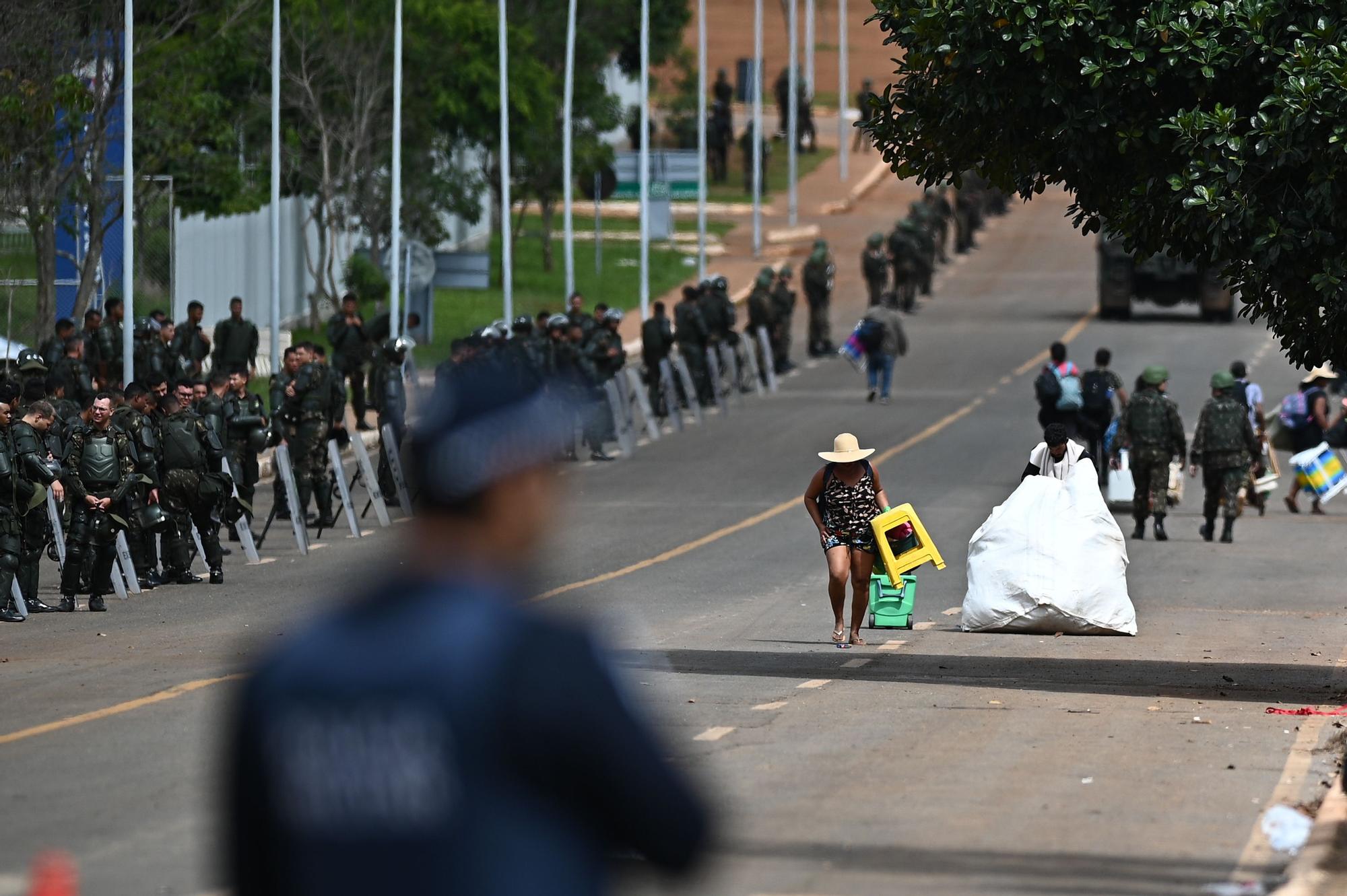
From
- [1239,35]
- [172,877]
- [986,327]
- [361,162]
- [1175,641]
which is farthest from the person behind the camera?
[986,327]

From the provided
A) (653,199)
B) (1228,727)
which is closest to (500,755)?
(1228,727)

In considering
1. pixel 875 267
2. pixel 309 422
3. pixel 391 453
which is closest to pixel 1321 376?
pixel 391 453

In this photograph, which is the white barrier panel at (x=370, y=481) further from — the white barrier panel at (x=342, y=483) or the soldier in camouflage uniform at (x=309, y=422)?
the soldier in camouflage uniform at (x=309, y=422)

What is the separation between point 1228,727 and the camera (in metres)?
12.1

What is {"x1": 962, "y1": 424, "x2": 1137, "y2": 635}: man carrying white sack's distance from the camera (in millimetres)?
16438

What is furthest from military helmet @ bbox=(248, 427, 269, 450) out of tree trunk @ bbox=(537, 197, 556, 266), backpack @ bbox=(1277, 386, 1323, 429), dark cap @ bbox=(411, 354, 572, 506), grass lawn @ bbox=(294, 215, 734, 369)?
tree trunk @ bbox=(537, 197, 556, 266)

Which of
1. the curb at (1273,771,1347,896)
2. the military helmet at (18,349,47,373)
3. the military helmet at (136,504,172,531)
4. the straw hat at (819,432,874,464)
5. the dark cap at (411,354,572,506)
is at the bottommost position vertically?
the curb at (1273,771,1347,896)

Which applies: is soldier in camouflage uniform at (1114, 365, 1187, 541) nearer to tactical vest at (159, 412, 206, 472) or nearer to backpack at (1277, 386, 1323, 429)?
backpack at (1277, 386, 1323, 429)

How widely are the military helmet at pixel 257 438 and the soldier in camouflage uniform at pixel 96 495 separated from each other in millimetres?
3461

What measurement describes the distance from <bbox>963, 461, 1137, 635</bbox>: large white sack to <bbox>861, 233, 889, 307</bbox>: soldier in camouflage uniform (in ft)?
99.6

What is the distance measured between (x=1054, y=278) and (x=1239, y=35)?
46058 millimetres

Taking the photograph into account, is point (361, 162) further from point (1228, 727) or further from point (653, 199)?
point (1228, 727)

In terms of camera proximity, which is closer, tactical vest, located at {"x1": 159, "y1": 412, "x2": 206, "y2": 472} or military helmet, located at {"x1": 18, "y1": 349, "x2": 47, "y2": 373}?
tactical vest, located at {"x1": 159, "y1": 412, "x2": 206, "y2": 472}

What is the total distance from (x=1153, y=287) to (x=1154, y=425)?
82.6ft
